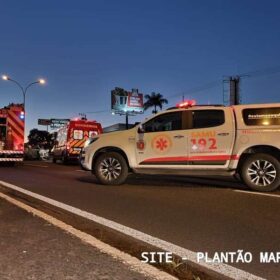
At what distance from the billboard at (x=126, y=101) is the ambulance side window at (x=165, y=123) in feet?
210

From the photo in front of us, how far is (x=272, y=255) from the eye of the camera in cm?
545

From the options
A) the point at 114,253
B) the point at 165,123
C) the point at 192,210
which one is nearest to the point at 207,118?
the point at 165,123

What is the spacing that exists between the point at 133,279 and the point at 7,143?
823 inches

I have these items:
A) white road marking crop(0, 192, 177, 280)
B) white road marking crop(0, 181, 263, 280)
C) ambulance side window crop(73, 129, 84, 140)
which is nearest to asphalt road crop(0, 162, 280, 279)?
white road marking crop(0, 181, 263, 280)

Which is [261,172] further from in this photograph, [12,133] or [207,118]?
[12,133]

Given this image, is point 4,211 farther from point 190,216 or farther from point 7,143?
point 7,143

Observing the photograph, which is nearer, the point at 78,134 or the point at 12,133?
the point at 12,133

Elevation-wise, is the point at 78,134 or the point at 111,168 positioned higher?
the point at 78,134

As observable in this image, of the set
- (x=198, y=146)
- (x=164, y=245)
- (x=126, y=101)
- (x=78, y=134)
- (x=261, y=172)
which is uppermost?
(x=126, y=101)

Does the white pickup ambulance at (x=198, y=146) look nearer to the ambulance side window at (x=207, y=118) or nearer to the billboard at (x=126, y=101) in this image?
the ambulance side window at (x=207, y=118)

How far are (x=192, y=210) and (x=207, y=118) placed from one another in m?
3.66

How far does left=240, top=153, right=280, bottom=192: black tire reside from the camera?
10.7 metres

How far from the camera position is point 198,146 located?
1154 cm

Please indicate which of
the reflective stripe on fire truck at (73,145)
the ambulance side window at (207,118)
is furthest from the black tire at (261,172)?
the reflective stripe on fire truck at (73,145)
